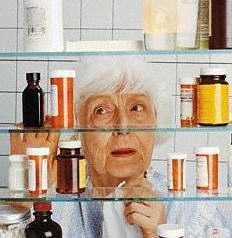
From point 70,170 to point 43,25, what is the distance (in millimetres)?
257

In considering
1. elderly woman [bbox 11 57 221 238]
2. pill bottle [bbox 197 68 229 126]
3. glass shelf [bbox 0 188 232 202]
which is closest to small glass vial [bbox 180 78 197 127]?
pill bottle [bbox 197 68 229 126]

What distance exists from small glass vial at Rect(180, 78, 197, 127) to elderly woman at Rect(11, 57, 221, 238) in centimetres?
23

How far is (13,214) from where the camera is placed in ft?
3.63

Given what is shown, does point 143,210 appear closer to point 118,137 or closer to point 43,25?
point 118,137

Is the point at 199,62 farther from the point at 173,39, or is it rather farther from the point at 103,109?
the point at 173,39

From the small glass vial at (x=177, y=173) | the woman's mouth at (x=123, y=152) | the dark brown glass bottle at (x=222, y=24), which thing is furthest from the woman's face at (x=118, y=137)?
the dark brown glass bottle at (x=222, y=24)

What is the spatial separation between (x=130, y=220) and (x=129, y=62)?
0.36 m

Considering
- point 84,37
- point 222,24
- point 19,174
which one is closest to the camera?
point 222,24

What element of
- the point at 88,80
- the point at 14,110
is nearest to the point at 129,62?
the point at 88,80

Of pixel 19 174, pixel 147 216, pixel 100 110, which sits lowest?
pixel 147 216

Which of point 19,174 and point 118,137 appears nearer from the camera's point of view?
point 19,174

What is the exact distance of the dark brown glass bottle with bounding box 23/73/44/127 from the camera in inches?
44.7

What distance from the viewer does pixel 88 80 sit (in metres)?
1.44

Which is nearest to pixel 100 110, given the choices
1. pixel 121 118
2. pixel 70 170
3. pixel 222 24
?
pixel 121 118
